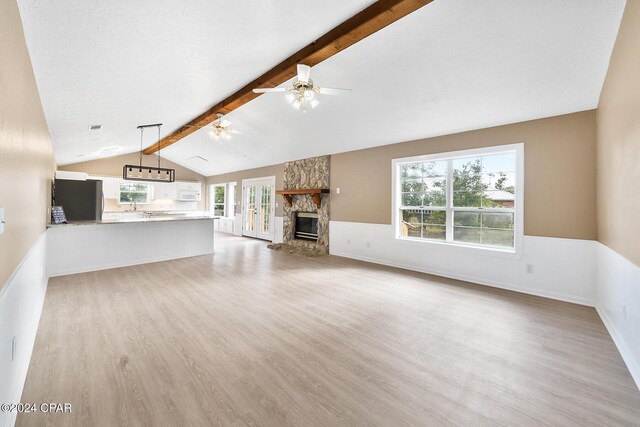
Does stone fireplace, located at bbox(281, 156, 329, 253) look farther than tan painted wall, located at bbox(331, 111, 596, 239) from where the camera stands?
Yes

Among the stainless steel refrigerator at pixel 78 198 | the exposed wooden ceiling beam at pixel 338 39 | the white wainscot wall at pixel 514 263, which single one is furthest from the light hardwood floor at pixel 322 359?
the exposed wooden ceiling beam at pixel 338 39

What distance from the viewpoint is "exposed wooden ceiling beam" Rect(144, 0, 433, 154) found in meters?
2.40

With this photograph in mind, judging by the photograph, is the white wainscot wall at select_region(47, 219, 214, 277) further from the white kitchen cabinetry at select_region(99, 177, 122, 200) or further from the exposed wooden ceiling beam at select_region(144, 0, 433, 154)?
the white kitchen cabinetry at select_region(99, 177, 122, 200)

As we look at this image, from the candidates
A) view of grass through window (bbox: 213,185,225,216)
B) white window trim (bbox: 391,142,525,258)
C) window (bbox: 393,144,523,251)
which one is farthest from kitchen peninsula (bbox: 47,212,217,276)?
view of grass through window (bbox: 213,185,225,216)

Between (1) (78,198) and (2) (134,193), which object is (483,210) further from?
(2) (134,193)

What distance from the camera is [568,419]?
1.62 metres

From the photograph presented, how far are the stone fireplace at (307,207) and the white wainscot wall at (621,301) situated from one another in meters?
4.92

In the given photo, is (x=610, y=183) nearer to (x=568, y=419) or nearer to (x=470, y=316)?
(x=470, y=316)

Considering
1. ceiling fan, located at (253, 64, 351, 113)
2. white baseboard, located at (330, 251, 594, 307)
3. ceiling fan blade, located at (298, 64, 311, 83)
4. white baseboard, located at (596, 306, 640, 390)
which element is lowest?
white baseboard, located at (596, 306, 640, 390)

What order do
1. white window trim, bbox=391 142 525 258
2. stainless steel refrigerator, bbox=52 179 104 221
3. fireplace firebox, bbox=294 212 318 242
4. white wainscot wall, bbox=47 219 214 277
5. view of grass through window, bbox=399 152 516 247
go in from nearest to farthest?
white window trim, bbox=391 142 525 258, view of grass through window, bbox=399 152 516 247, white wainscot wall, bbox=47 219 214 277, stainless steel refrigerator, bbox=52 179 104 221, fireplace firebox, bbox=294 212 318 242

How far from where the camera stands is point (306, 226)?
25.4 feet

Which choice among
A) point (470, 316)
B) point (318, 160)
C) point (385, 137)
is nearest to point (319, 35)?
point (385, 137)

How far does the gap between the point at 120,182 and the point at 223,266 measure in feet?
21.2

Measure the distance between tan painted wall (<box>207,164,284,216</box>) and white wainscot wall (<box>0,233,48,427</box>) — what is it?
6.34m
